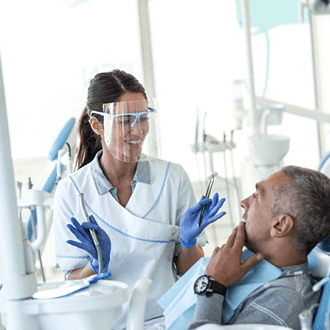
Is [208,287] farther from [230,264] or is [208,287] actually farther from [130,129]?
[130,129]

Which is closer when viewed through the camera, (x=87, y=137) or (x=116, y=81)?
(x=116, y=81)

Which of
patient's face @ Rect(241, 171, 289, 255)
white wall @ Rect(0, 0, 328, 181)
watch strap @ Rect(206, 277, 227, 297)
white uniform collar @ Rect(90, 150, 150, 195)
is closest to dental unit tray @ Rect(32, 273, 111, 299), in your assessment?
watch strap @ Rect(206, 277, 227, 297)

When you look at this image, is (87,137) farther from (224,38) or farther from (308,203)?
(224,38)

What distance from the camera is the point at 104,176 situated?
1474mm

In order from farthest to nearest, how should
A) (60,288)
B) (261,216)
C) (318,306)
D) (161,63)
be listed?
(161,63), (261,216), (318,306), (60,288)

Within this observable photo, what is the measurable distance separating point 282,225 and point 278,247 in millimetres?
63

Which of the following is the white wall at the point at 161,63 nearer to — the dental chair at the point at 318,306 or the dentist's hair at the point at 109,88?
the dentist's hair at the point at 109,88

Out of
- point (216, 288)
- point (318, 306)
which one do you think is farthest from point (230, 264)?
point (318, 306)

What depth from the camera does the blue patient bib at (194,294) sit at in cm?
108

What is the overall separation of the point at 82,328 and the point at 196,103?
3268mm

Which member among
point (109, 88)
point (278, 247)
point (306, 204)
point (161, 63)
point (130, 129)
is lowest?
point (278, 247)

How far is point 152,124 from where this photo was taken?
4.43 feet

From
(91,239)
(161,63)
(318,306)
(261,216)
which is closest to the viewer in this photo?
(318,306)

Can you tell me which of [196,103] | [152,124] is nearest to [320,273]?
[152,124]
